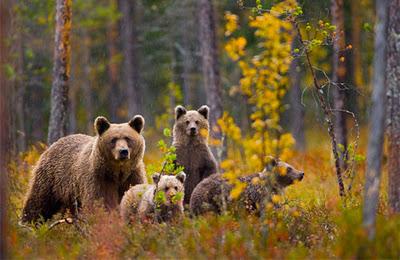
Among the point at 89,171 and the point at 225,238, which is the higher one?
the point at 89,171

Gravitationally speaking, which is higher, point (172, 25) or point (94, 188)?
point (172, 25)

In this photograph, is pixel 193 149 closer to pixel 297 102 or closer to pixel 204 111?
pixel 204 111

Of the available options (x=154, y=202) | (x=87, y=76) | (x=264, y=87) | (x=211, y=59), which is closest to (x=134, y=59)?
(x=87, y=76)

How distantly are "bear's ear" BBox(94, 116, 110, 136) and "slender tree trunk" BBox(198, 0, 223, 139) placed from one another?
7.93 metres

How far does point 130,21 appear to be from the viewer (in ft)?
100

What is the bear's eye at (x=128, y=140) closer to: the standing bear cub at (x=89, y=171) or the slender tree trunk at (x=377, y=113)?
the standing bear cub at (x=89, y=171)

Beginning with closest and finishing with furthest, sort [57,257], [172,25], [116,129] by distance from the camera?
[57,257] < [116,129] < [172,25]

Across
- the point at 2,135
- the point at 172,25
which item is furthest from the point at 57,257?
the point at 172,25

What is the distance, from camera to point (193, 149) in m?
12.2

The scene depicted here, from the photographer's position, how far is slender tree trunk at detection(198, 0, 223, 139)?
18438 mm

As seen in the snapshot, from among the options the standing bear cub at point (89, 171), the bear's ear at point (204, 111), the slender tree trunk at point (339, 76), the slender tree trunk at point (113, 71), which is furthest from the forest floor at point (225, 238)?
the slender tree trunk at point (113, 71)

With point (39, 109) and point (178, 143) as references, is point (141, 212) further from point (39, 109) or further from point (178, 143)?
point (39, 109)

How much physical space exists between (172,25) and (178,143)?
76.3 ft

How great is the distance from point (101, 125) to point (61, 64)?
4.73 m
